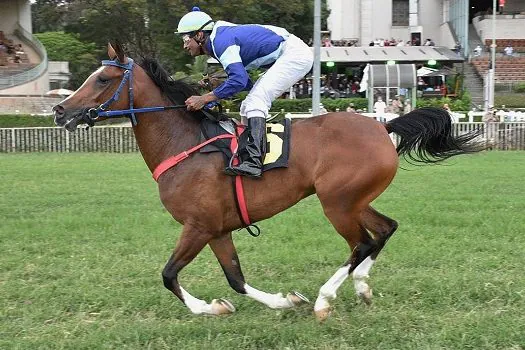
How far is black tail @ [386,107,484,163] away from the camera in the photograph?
5848 mm

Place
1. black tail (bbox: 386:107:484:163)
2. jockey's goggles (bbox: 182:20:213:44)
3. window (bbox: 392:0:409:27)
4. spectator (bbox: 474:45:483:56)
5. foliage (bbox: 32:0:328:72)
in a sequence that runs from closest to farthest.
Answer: jockey's goggles (bbox: 182:20:213:44) < black tail (bbox: 386:107:484:163) < foliage (bbox: 32:0:328:72) < spectator (bbox: 474:45:483:56) < window (bbox: 392:0:409:27)

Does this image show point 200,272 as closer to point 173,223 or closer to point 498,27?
point 173,223

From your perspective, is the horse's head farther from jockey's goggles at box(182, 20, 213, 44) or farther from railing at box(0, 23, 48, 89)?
railing at box(0, 23, 48, 89)

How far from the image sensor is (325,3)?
2173 inches

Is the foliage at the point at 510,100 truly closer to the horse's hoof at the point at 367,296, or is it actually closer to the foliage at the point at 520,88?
the foliage at the point at 520,88

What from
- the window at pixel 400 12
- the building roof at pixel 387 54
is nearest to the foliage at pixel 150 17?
the building roof at pixel 387 54

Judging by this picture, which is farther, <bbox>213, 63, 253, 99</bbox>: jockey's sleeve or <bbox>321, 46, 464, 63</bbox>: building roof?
<bbox>321, 46, 464, 63</bbox>: building roof

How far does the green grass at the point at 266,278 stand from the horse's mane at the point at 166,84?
1740mm

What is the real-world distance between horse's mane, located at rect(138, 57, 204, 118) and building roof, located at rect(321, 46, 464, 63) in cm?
3339

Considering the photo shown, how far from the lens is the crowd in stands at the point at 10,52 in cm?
3638

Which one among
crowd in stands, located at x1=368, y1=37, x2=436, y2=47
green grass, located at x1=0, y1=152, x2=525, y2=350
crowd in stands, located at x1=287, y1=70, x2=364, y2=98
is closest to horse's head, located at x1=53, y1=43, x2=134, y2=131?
green grass, located at x1=0, y1=152, x2=525, y2=350

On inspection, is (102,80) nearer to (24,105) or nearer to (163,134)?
(163,134)

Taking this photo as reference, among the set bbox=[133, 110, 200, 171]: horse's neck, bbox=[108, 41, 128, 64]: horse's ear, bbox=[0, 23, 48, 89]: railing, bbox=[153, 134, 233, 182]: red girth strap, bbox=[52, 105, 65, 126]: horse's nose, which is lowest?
bbox=[153, 134, 233, 182]: red girth strap

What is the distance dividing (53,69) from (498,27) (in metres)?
30.7
